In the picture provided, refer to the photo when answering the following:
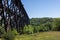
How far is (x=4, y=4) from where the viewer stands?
22203 mm

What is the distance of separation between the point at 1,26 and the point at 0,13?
3.38m

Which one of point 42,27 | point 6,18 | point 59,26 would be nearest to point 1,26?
point 6,18

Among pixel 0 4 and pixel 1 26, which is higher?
pixel 0 4

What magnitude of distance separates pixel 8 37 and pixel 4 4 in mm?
4858

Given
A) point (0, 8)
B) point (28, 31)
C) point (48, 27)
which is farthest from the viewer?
point (48, 27)

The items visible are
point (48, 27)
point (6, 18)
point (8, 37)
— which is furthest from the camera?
point (48, 27)

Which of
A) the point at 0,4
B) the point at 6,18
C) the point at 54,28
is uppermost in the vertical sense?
the point at 0,4

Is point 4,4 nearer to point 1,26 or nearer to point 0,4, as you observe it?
point 0,4

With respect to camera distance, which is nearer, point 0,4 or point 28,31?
point 0,4

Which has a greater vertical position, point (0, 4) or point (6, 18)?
point (0, 4)

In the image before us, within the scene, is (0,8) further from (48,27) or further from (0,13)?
(48,27)

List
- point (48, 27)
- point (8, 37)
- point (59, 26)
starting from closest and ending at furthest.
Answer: point (8, 37)
point (59, 26)
point (48, 27)

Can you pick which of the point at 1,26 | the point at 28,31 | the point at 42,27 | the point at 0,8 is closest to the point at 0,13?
the point at 0,8

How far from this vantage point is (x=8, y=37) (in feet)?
68.2
